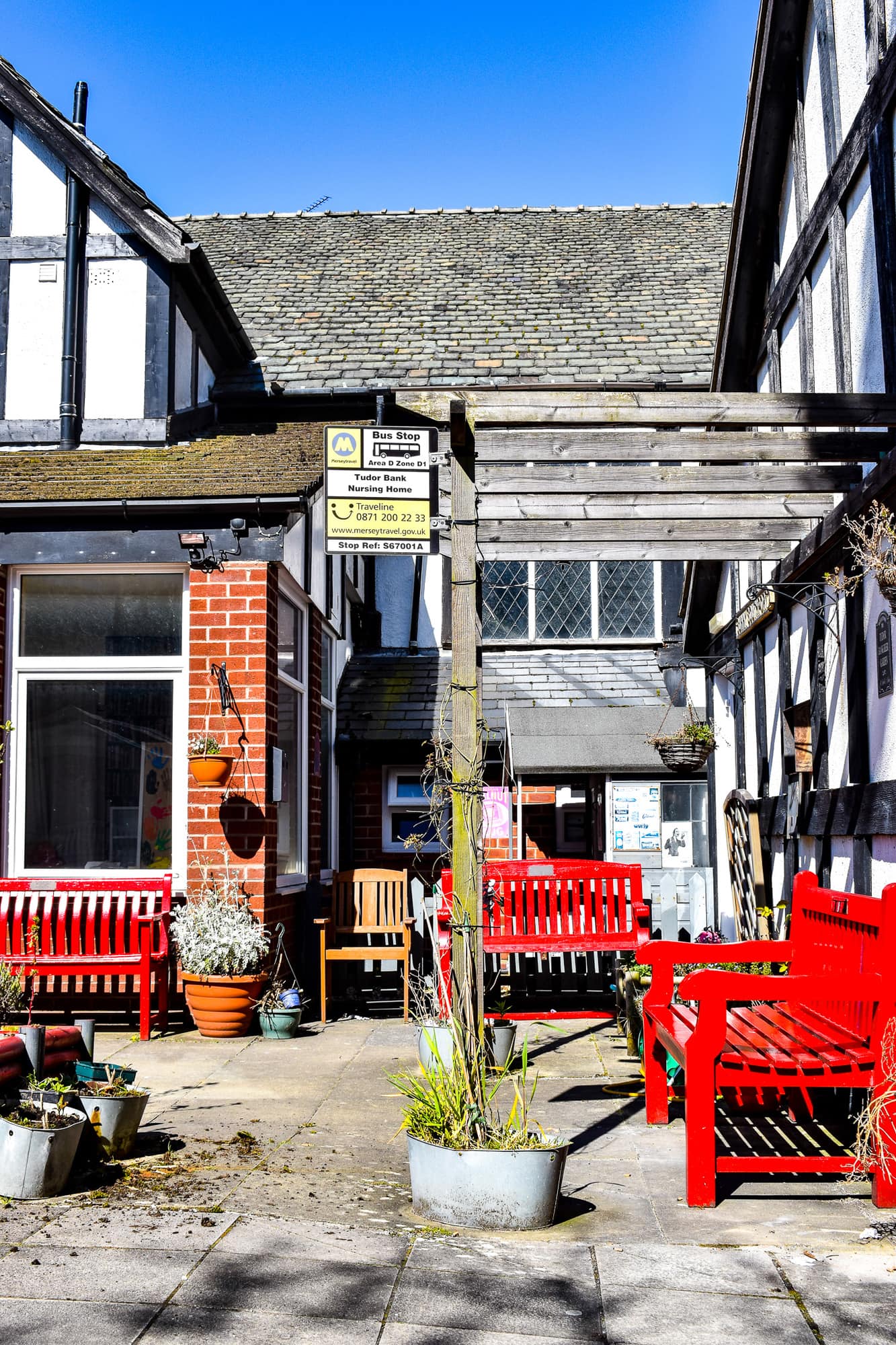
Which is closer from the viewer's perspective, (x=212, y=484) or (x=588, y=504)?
(x=588, y=504)

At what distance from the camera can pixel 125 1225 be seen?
4.05 meters

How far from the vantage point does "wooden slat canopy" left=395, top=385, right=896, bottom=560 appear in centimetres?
547

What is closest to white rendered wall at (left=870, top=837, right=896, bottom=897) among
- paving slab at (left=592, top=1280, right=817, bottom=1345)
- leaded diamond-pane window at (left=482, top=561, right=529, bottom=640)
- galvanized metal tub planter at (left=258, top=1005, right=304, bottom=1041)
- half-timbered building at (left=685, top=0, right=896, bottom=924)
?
half-timbered building at (left=685, top=0, right=896, bottom=924)

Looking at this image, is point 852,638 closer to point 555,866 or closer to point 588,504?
point 588,504

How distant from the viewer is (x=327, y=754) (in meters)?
12.1

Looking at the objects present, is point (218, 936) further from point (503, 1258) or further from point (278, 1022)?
point (503, 1258)

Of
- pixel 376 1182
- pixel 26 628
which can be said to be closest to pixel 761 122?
pixel 26 628

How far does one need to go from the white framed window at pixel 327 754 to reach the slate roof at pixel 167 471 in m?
2.07

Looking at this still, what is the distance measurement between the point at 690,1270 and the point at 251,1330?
1.37m

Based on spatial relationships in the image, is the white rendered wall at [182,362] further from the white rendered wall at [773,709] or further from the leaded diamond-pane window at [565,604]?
the white rendered wall at [773,709]

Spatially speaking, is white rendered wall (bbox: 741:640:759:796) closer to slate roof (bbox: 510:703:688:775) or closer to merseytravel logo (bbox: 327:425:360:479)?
slate roof (bbox: 510:703:688:775)

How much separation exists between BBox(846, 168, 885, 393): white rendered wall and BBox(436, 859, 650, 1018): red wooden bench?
11.3 feet

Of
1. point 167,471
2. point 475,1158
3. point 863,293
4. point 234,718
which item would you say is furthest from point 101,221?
point 475,1158

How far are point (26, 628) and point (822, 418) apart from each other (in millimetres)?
6057
